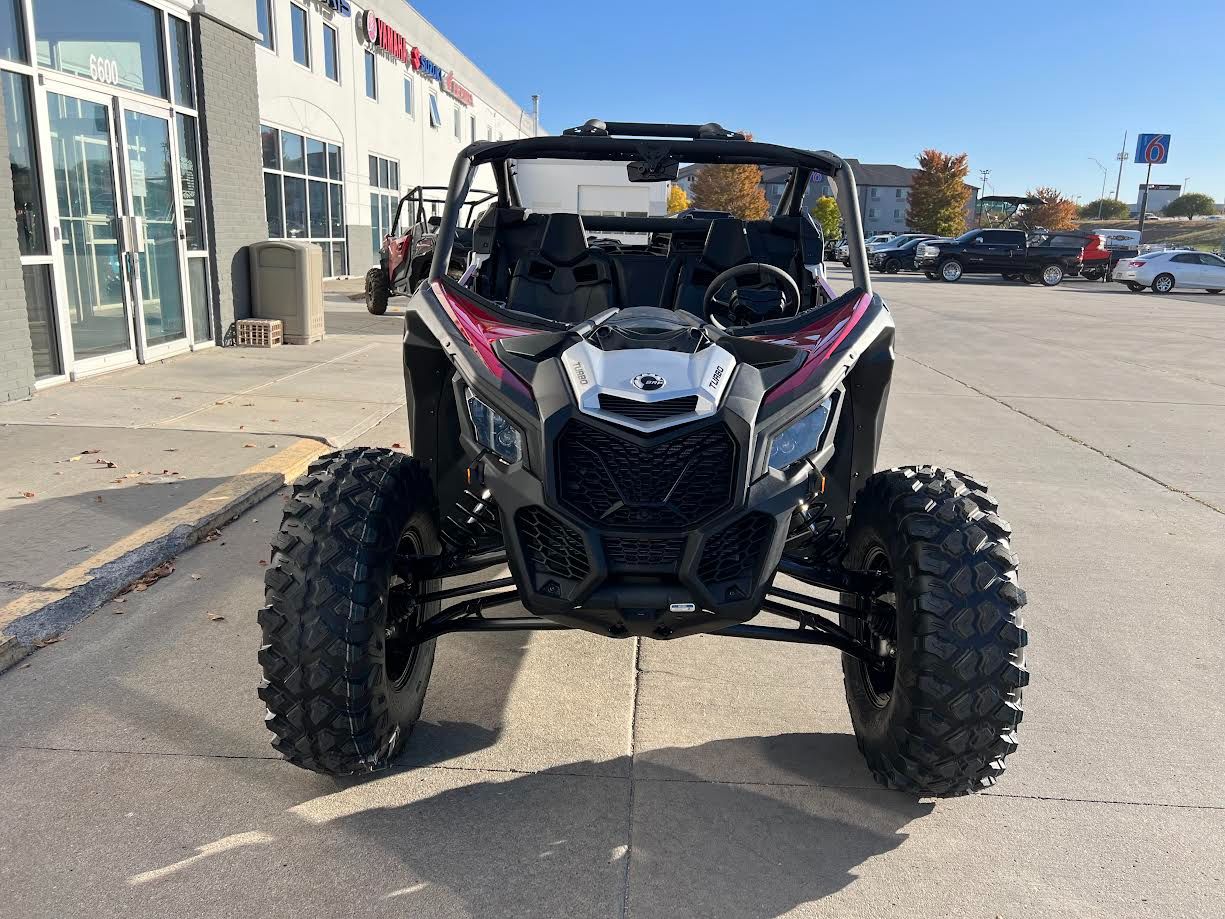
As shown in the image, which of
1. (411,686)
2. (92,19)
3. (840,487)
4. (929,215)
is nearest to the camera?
(411,686)

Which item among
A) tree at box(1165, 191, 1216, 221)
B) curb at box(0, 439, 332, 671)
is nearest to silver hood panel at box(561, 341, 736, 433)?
curb at box(0, 439, 332, 671)

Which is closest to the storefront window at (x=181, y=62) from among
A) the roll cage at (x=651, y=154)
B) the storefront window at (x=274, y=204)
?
the roll cage at (x=651, y=154)

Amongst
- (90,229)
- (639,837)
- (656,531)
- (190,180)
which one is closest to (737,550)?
(656,531)

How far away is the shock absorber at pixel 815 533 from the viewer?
2801mm

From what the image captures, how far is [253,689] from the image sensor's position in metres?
3.48

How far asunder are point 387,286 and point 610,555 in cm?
1286

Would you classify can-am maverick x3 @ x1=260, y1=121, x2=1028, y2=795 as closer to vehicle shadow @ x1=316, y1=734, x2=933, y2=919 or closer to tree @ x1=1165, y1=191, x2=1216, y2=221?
vehicle shadow @ x1=316, y1=734, x2=933, y2=919

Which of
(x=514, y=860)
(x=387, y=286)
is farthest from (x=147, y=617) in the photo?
(x=387, y=286)

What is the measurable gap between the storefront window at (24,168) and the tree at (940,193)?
237 feet

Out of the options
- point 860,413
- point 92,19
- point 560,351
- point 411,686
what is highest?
point 92,19

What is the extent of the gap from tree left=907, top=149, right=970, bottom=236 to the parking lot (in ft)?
245

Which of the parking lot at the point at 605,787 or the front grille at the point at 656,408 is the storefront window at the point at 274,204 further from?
the front grille at the point at 656,408

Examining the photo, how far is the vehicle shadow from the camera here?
2.47 metres

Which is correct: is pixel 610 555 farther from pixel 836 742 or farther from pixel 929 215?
pixel 929 215
